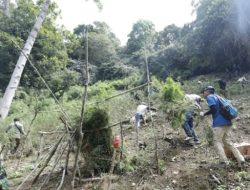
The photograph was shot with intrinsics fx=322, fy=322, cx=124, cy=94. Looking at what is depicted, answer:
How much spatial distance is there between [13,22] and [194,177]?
16.4 meters

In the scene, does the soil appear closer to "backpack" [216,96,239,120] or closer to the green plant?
the green plant

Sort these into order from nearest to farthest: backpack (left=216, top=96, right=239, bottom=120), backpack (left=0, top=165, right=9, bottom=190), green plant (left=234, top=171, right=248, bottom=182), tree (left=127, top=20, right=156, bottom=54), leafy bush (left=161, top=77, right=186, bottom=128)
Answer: green plant (left=234, top=171, right=248, bottom=182) < backpack (left=0, top=165, right=9, bottom=190) < backpack (left=216, top=96, right=239, bottom=120) < leafy bush (left=161, top=77, right=186, bottom=128) < tree (left=127, top=20, right=156, bottom=54)

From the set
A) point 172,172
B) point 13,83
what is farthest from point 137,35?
point 172,172

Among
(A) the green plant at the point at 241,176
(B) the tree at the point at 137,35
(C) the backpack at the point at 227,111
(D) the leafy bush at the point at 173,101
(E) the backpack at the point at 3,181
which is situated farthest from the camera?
(B) the tree at the point at 137,35

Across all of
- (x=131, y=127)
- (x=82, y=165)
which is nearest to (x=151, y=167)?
(x=82, y=165)

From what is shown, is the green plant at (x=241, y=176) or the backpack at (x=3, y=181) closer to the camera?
the green plant at (x=241, y=176)

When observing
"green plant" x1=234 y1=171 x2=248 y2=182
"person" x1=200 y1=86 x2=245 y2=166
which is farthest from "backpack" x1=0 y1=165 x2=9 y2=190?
"green plant" x1=234 y1=171 x2=248 y2=182

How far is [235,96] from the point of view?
12195 millimetres

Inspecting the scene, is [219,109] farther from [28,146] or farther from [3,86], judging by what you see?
[3,86]

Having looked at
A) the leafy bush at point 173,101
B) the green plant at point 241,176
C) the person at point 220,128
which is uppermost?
the leafy bush at point 173,101

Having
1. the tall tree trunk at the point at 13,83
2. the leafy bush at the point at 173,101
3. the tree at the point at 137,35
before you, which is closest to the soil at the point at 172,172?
the leafy bush at the point at 173,101

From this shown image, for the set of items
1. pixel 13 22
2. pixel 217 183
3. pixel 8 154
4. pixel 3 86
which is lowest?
pixel 217 183

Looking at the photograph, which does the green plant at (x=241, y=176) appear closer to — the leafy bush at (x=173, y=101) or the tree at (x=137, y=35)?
Answer: the leafy bush at (x=173, y=101)

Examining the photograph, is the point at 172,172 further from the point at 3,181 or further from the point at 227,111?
the point at 3,181
